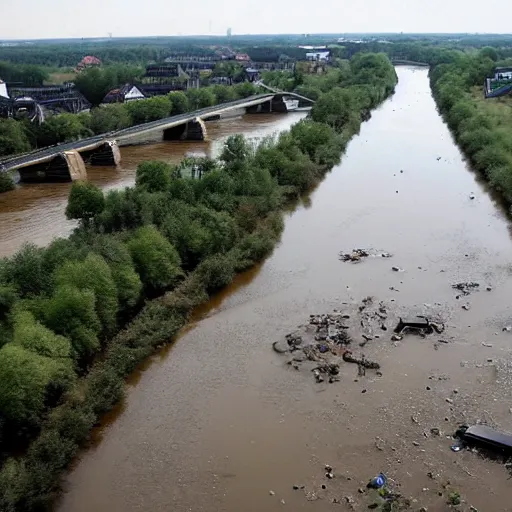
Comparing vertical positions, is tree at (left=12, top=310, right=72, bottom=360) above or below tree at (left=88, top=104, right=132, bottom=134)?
above

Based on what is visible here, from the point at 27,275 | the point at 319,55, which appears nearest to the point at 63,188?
the point at 27,275

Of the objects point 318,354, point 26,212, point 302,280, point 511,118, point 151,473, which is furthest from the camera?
point 511,118

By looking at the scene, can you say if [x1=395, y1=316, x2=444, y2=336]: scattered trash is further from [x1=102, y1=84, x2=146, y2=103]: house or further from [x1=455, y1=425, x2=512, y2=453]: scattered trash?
[x1=102, y1=84, x2=146, y2=103]: house

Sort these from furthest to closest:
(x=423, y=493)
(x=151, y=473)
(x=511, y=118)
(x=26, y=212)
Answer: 1. (x=511, y=118)
2. (x=26, y=212)
3. (x=151, y=473)
4. (x=423, y=493)

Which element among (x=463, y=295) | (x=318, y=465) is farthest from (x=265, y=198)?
(x=318, y=465)

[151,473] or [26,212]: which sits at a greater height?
[151,473]

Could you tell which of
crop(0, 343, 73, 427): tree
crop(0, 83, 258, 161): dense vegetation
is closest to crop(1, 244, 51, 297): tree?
crop(0, 343, 73, 427): tree

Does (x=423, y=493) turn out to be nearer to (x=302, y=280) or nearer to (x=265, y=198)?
(x=302, y=280)
